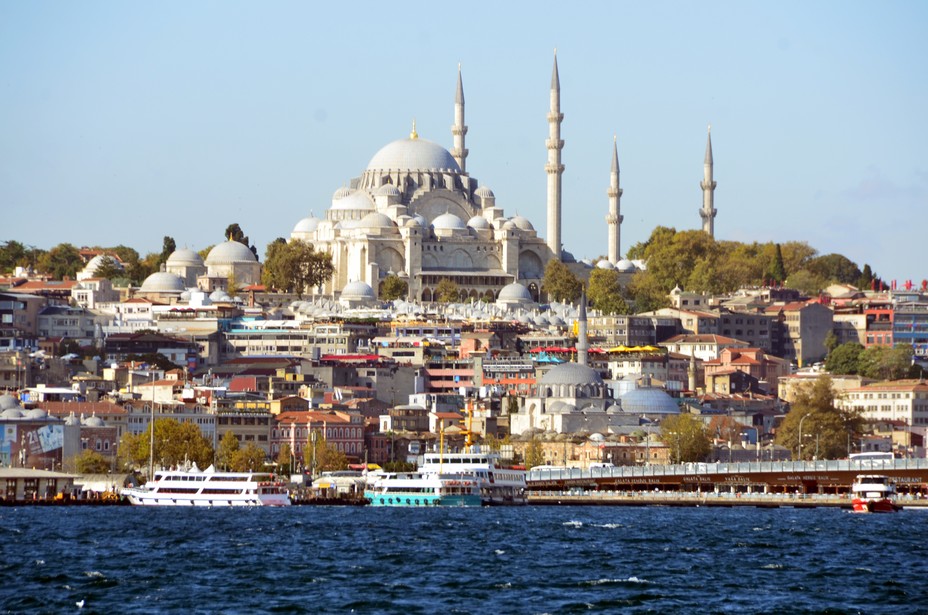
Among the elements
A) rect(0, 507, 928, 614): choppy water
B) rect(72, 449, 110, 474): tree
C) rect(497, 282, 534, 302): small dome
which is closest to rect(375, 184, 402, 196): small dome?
rect(497, 282, 534, 302): small dome

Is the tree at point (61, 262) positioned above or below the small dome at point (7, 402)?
above

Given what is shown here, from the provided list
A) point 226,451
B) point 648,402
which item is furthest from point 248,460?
point 648,402

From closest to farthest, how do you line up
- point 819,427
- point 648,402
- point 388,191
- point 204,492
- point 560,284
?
point 204,492, point 819,427, point 648,402, point 560,284, point 388,191

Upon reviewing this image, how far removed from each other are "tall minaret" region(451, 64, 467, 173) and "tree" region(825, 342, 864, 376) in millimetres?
29247

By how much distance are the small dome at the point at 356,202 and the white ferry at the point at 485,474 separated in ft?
225

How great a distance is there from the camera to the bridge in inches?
3499

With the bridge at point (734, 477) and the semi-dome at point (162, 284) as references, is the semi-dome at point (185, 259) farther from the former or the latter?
the bridge at point (734, 477)

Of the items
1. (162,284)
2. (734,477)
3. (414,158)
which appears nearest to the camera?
(734,477)

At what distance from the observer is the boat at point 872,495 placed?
84.2 meters

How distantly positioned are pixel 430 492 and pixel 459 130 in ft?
255

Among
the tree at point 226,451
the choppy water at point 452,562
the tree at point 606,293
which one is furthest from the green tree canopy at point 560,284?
the choppy water at point 452,562

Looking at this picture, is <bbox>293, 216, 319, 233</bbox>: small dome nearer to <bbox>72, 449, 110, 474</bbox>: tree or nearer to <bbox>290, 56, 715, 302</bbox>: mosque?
<bbox>290, 56, 715, 302</bbox>: mosque

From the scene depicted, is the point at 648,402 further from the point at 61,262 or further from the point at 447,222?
the point at 61,262

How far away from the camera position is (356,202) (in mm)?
158875
